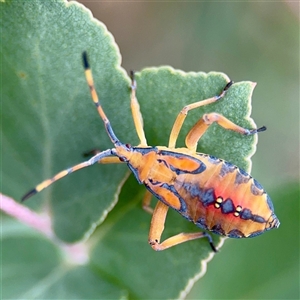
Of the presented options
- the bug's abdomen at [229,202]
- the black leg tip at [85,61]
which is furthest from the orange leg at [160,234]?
the black leg tip at [85,61]

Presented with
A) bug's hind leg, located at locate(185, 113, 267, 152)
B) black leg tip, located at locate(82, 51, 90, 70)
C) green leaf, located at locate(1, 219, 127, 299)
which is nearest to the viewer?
black leg tip, located at locate(82, 51, 90, 70)

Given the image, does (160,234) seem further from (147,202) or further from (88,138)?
(88,138)

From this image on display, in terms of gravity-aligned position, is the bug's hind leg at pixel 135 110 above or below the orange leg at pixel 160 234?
above

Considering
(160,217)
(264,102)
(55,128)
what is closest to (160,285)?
(160,217)

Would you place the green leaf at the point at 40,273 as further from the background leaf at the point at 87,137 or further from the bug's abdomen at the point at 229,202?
the bug's abdomen at the point at 229,202

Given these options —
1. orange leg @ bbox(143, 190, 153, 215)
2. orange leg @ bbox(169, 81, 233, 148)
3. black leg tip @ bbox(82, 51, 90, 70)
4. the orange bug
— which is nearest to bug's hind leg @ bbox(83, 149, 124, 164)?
the orange bug

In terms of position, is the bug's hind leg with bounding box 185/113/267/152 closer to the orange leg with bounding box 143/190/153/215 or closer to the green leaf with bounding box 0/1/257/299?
the green leaf with bounding box 0/1/257/299

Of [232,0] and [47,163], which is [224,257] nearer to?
[47,163]

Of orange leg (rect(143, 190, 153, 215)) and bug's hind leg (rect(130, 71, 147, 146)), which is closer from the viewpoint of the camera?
bug's hind leg (rect(130, 71, 147, 146))
